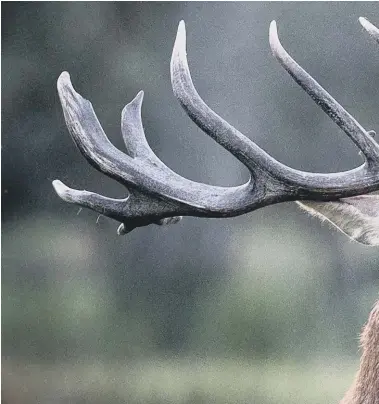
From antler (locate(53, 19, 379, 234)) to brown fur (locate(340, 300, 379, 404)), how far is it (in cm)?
39

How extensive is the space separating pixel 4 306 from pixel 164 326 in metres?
0.54

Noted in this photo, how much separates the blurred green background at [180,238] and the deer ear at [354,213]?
31cm

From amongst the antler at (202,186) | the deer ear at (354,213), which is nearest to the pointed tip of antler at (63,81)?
the antler at (202,186)

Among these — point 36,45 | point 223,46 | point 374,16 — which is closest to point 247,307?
point 223,46

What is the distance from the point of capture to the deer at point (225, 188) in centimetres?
123

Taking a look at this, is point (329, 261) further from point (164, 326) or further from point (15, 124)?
point (15, 124)

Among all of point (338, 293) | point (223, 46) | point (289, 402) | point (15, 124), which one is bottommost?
point (289, 402)

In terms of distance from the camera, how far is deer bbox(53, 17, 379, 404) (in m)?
1.23

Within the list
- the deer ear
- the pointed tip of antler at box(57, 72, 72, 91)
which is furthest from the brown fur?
the pointed tip of antler at box(57, 72, 72, 91)

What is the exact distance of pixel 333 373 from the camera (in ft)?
5.71

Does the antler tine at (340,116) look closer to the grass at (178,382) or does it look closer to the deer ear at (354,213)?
the deer ear at (354,213)

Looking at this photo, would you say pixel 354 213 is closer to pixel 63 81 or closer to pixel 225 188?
pixel 225 188

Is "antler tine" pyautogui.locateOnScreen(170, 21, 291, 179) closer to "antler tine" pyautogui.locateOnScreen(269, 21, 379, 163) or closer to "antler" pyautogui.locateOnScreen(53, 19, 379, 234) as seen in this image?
"antler" pyautogui.locateOnScreen(53, 19, 379, 234)

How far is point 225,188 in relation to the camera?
1316 millimetres
